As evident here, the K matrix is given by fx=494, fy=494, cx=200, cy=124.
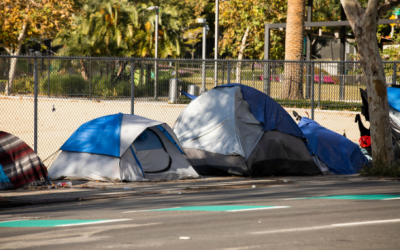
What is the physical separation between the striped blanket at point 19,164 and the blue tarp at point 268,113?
4.74 meters

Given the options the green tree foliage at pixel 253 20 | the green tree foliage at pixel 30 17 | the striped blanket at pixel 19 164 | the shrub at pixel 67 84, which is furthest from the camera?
the green tree foliage at pixel 253 20

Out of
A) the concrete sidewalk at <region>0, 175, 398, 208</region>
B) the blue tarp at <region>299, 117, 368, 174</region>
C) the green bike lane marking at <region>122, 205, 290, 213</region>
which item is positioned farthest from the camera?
the blue tarp at <region>299, 117, 368, 174</region>

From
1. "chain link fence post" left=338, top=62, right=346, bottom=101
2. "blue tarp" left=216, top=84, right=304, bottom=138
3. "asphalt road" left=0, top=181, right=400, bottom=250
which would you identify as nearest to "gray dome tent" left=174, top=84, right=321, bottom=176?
"blue tarp" left=216, top=84, right=304, bottom=138

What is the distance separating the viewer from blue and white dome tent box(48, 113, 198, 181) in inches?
396

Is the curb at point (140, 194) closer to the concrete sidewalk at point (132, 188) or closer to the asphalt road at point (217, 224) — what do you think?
the concrete sidewalk at point (132, 188)

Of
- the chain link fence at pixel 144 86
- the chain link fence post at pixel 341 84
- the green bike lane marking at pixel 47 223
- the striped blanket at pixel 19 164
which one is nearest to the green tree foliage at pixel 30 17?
the chain link fence at pixel 144 86

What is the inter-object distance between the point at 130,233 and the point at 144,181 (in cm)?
443

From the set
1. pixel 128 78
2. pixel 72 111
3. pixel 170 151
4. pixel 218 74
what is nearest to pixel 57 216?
pixel 170 151

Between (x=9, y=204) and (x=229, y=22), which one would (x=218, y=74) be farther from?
(x=229, y=22)

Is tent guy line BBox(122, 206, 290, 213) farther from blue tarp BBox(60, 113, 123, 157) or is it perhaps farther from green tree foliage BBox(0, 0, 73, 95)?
green tree foliage BBox(0, 0, 73, 95)

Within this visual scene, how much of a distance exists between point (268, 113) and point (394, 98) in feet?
11.6

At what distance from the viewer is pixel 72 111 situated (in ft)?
55.5

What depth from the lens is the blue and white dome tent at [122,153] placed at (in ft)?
33.0

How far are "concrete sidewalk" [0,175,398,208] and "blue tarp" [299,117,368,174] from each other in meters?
0.51
